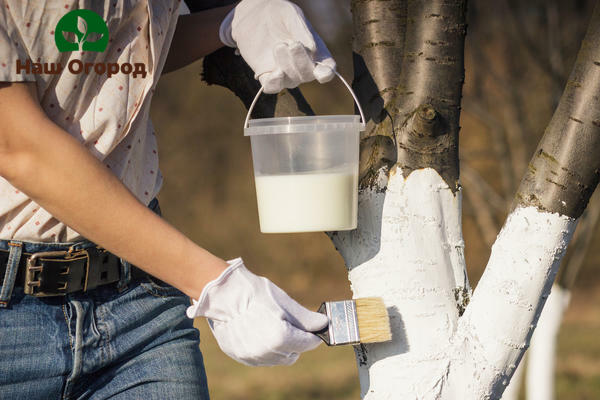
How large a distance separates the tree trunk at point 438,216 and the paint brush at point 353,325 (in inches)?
3.2

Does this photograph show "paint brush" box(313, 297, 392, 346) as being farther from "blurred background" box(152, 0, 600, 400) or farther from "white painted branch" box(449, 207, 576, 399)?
"blurred background" box(152, 0, 600, 400)

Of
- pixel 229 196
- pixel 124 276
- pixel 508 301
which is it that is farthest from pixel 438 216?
→ pixel 229 196

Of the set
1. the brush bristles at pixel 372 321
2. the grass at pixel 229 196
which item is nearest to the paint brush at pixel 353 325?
the brush bristles at pixel 372 321

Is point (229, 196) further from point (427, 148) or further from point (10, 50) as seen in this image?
point (10, 50)

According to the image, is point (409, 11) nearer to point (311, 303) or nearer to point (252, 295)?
point (252, 295)

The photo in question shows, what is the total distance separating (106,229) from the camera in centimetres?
142

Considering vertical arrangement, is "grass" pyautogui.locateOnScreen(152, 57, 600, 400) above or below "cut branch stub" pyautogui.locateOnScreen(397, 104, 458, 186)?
below

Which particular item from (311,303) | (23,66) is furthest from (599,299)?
(23,66)

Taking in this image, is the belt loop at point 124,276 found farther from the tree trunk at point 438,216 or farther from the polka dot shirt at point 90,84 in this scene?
the tree trunk at point 438,216

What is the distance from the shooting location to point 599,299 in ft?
33.1

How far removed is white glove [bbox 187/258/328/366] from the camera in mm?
1528

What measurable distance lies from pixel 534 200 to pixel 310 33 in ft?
2.17

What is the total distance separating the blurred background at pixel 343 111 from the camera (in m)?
4.98

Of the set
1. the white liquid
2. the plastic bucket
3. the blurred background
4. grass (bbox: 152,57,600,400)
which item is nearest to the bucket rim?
the plastic bucket
